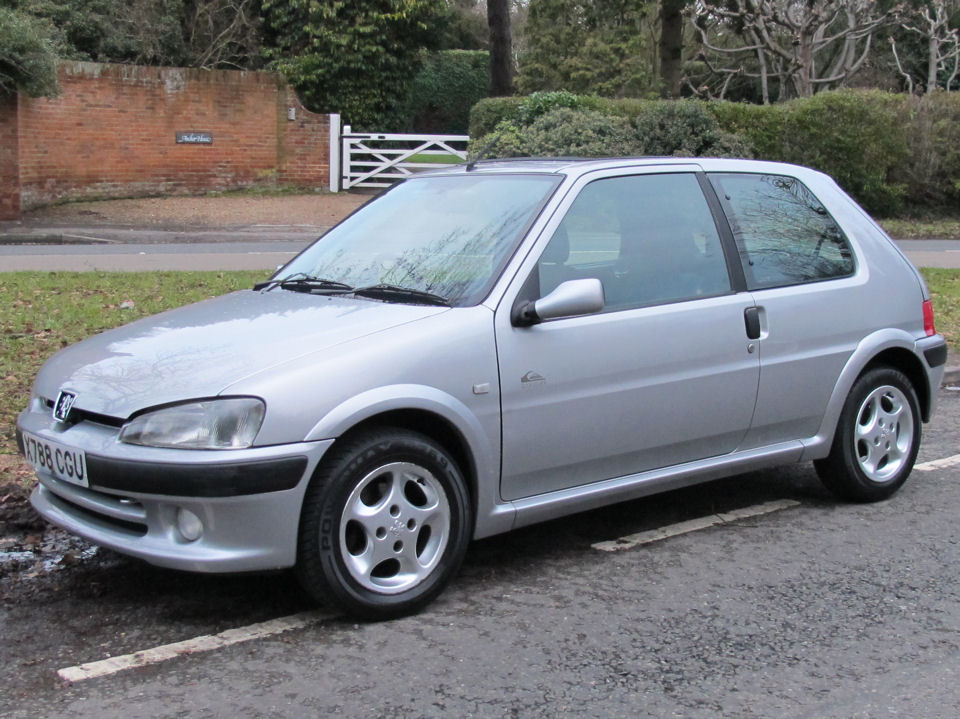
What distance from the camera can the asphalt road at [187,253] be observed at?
13.2 meters

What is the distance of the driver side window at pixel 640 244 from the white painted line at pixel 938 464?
84.2 inches

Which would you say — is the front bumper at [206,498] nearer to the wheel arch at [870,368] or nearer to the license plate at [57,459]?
the license plate at [57,459]

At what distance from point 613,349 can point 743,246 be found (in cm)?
104

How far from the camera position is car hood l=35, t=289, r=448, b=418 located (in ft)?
12.9

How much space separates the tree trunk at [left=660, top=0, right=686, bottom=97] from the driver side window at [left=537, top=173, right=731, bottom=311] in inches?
896

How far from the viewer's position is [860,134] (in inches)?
889

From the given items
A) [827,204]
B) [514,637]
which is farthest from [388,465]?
[827,204]

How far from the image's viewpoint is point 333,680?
3611 mm

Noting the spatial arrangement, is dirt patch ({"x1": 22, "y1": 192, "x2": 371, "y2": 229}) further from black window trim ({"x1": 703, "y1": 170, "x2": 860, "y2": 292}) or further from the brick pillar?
black window trim ({"x1": 703, "y1": 170, "x2": 860, "y2": 292})

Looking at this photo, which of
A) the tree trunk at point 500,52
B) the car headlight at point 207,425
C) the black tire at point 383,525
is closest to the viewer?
the car headlight at point 207,425

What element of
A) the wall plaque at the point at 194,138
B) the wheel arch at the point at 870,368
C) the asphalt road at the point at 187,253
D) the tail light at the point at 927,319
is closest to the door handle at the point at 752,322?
the wheel arch at the point at 870,368

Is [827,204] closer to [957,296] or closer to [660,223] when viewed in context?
[660,223]

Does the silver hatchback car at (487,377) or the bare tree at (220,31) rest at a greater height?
the bare tree at (220,31)

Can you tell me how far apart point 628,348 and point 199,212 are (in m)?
20.1
